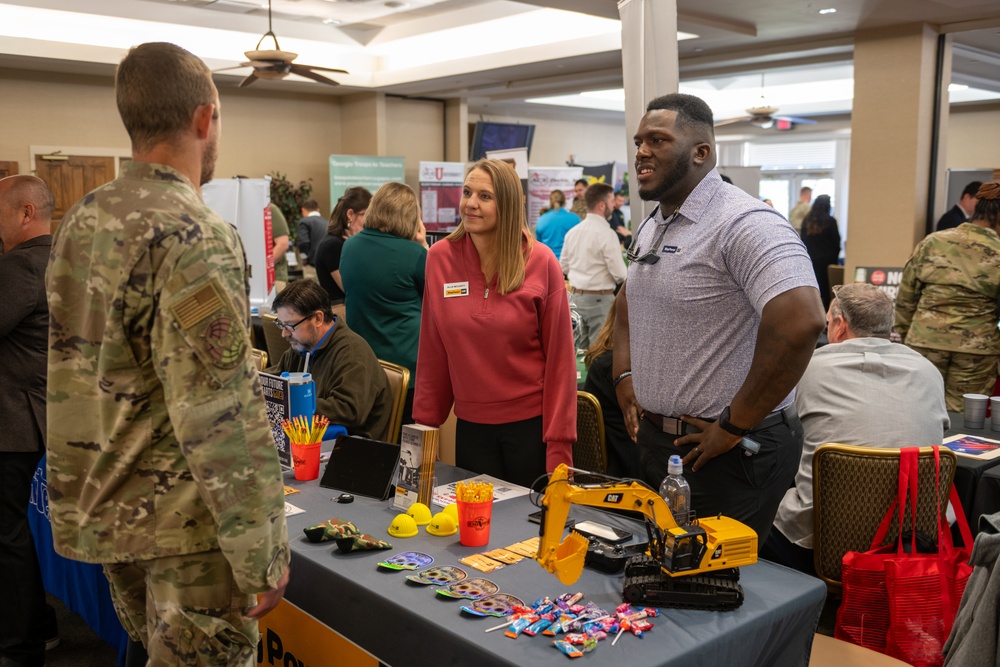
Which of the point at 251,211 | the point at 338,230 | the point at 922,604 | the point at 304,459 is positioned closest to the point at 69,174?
the point at 251,211

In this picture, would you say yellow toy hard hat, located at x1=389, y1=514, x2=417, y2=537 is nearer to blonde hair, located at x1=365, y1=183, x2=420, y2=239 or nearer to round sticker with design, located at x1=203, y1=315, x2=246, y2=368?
round sticker with design, located at x1=203, y1=315, x2=246, y2=368

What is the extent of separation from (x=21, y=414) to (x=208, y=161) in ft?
5.36

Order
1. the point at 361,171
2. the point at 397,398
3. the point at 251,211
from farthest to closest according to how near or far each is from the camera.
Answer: the point at 361,171
the point at 251,211
the point at 397,398

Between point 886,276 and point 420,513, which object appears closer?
point 420,513

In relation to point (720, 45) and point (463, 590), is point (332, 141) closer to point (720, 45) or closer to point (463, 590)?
point (720, 45)

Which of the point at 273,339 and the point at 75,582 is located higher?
the point at 273,339

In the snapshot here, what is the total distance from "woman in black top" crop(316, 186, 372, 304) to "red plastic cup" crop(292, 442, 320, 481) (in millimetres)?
2694

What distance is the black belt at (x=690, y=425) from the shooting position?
1.84m

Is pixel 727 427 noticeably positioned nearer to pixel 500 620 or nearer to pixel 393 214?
pixel 500 620

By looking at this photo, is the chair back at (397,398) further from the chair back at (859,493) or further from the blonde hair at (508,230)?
the chair back at (859,493)

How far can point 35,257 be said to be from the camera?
2502 mm

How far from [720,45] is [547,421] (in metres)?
5.97

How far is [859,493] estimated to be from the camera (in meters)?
2.34

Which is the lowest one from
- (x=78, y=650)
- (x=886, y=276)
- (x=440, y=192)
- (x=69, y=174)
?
(x=78, y=650)
